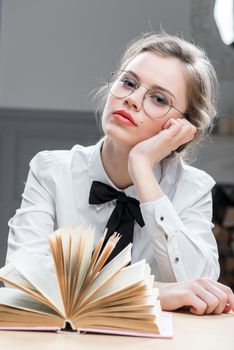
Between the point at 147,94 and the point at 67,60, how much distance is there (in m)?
3.37

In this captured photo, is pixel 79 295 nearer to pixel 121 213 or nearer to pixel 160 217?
pixel 160 217

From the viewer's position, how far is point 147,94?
1848mm

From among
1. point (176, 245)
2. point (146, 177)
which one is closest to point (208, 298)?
point (176, 245)

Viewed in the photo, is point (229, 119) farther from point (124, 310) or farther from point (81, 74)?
point (124, 310)

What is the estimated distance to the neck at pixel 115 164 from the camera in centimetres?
202

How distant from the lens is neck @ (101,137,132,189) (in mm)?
2018

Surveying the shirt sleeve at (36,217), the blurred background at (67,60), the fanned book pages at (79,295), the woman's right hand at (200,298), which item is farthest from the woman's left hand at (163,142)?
the blurred background at (67,60)

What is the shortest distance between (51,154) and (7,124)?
319 centimetres

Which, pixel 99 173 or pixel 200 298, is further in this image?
pixel 99 173

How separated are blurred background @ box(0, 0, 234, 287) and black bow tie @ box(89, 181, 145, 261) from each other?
313 cm

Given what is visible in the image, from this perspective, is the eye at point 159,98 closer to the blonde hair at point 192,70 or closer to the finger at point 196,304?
the blonde hair at point 192,70

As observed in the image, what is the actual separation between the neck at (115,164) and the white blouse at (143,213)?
0.02 m

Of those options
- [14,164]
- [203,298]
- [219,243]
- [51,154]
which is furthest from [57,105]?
[203,298]

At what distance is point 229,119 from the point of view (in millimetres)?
5422
